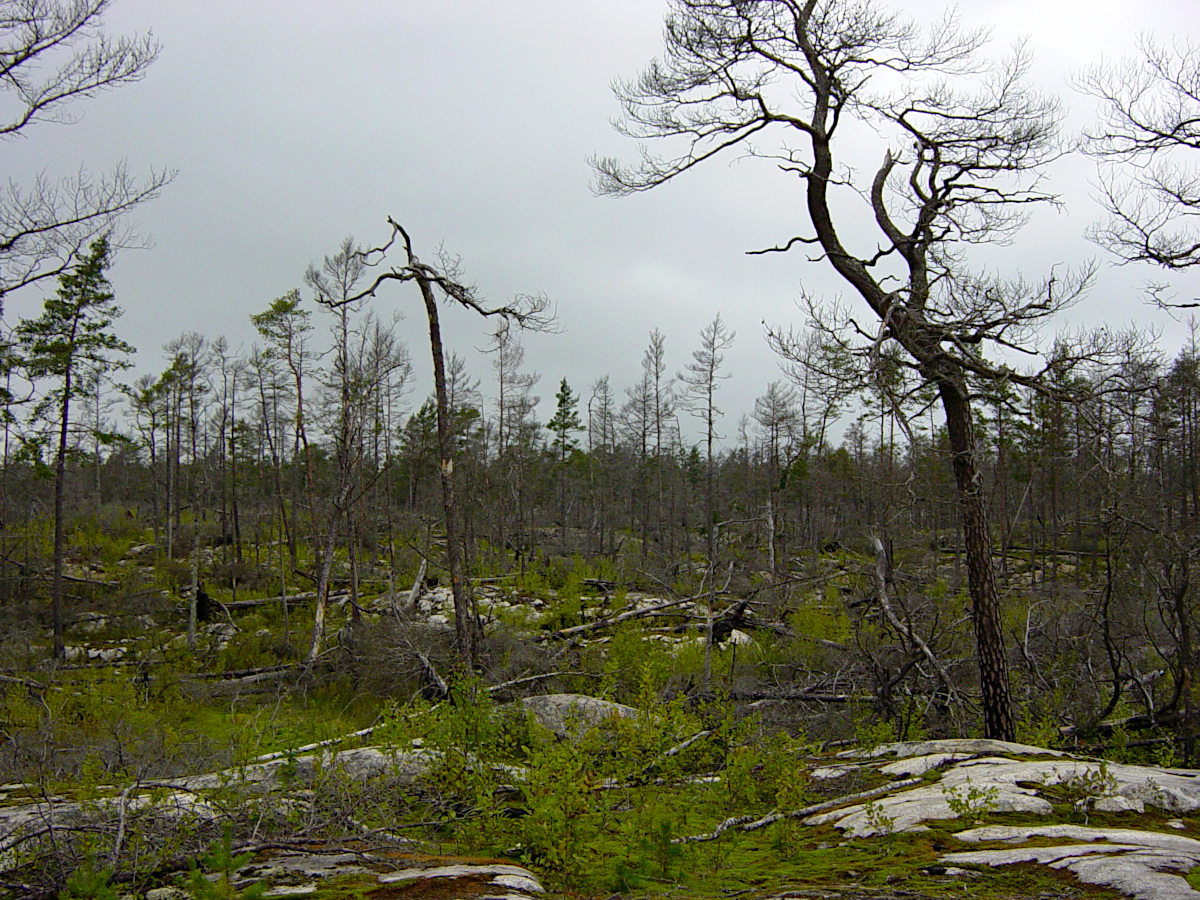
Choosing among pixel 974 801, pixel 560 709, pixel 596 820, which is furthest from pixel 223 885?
pixel 560 709

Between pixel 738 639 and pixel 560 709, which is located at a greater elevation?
pixel 560 709

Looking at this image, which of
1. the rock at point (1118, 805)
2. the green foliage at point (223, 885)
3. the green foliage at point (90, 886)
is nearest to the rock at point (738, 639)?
the rock at point (1118, 805)

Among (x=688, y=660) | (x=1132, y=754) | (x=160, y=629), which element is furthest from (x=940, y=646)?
(x=160, y=629)

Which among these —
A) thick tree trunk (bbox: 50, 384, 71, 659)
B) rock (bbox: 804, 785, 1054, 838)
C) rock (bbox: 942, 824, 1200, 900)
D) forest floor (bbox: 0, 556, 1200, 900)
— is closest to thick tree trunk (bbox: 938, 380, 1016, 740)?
forest floor (bbox: 0, 556, 1200, 900)

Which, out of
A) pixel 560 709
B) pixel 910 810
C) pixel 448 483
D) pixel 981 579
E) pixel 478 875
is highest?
pixel 448 483

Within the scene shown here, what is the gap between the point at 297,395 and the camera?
22031 millimetres

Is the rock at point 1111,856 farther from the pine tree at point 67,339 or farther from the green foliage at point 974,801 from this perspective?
the pine tree at point 67,339

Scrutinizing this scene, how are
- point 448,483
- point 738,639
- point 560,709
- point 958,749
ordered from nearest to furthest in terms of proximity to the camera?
point 958,749, point 560,709, point 448,483, point 738,639

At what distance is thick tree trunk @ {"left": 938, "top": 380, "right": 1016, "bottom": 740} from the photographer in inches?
264

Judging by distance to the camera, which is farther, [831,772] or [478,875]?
[831,772]

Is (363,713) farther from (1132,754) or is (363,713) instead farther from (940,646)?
(1132,754)

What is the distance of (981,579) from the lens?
6.86m

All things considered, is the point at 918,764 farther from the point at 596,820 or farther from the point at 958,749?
the point at 596,820

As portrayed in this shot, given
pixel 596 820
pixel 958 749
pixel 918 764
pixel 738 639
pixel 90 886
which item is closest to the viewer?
pixel 90 886
